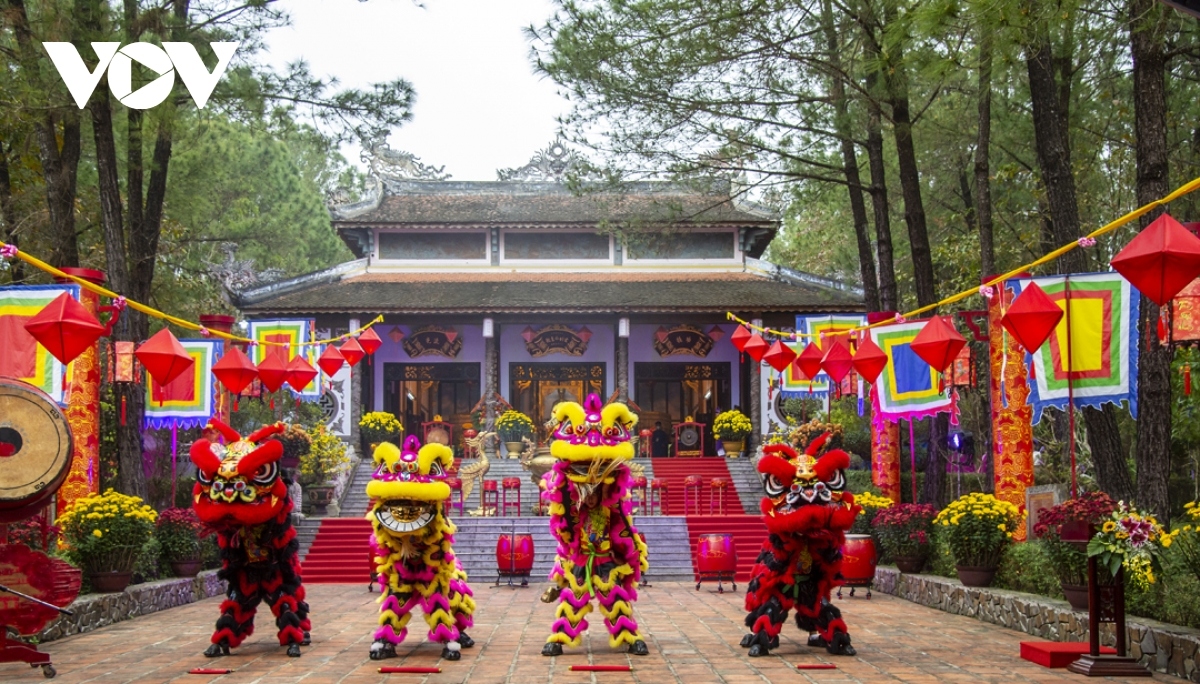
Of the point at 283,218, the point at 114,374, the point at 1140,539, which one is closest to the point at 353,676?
the point at 1140,539

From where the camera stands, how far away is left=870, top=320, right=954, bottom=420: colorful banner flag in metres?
13.2

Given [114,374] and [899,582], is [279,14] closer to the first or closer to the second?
[114,374]

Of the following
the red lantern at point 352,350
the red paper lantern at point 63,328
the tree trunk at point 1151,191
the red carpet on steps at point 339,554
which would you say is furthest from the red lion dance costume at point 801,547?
the red carpet on steps at point 339,554

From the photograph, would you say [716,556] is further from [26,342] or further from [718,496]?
[26,342]

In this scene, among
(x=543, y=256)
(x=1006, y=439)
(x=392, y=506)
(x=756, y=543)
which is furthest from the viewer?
(x=543, y=256)

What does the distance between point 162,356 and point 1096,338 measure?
7938 mm

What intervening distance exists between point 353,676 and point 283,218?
29.1 meters

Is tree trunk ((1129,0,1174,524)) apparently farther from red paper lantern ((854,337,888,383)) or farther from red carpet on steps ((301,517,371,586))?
red carpet on steps ((301,517,371,586))

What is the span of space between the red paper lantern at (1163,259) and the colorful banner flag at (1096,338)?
2900 mm

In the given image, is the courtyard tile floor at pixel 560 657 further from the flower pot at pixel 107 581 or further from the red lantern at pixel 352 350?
the red lantern at pixel 352 350

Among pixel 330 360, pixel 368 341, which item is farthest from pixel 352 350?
pixel 368 341

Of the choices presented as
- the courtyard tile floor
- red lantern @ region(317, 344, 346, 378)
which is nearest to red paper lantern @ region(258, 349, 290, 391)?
red lantern @ region(317, 344, 346, 378)

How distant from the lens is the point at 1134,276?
648 cm

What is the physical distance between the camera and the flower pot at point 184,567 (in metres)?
13.3
